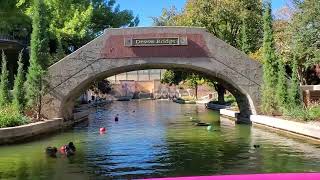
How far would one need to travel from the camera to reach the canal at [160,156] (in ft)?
55.7

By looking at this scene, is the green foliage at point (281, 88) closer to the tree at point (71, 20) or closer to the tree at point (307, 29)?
the tree at point (307, 29)

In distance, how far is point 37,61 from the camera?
1307 inches

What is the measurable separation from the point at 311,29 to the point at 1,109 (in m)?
19.7

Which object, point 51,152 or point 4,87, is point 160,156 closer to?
point 51,152

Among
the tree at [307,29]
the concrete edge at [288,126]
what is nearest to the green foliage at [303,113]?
the concrete edge at [288,126]

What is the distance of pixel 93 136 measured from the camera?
101 ft

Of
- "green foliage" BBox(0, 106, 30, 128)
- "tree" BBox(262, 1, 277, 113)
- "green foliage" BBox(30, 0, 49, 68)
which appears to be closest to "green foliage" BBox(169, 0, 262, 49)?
"tree" BBox(262, 1, 277, 113)

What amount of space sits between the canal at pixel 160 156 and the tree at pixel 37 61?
4089 millimetres

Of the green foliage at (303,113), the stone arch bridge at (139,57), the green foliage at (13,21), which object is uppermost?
A: the green foliage at (13,21)

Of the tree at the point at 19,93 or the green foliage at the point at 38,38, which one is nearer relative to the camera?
the tree at the point at 19,93

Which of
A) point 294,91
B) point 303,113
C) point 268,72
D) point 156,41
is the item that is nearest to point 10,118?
point 156,41

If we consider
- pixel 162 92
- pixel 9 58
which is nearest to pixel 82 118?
pixel 9 58

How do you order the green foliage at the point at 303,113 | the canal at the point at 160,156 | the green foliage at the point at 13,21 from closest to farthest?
the canal at the point at 160,156 < the green foliage at the point at 303,113 < the green foliage at the point at 13,21

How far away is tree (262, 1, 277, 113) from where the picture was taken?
112ft
